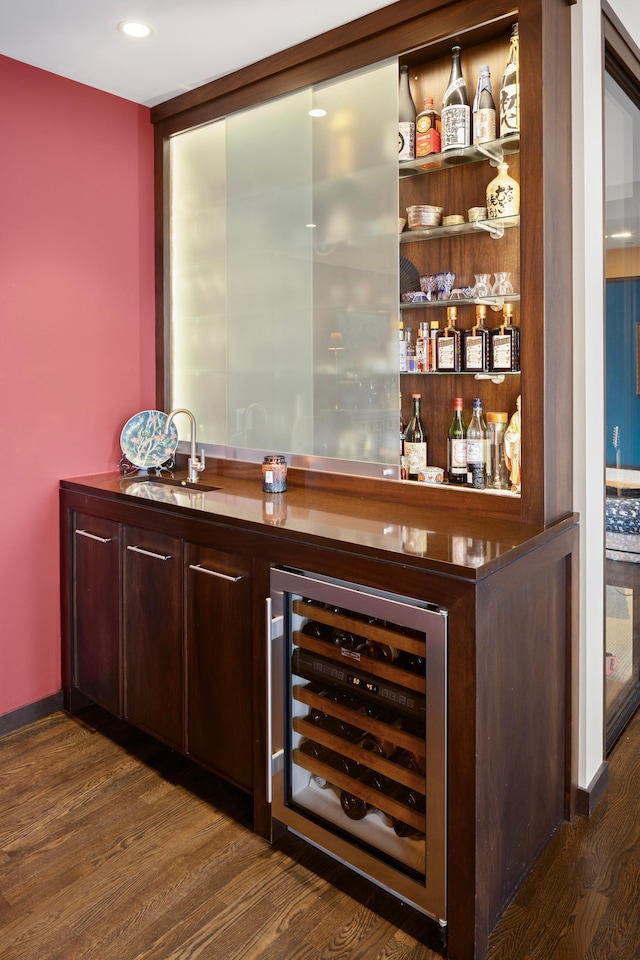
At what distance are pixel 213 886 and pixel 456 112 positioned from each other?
2.35 meters

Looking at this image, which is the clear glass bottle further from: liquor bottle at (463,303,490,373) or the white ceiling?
the white ceiling

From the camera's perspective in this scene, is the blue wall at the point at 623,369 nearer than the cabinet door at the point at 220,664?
No

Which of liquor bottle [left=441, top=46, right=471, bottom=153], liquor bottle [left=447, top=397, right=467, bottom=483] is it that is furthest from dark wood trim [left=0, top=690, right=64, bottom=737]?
liquor bottle [left=441, top=46, right=471, bottom=153]

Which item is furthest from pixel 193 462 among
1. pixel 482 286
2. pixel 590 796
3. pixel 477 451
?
pixel 590 796

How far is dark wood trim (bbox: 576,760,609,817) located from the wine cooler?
0.65 meters

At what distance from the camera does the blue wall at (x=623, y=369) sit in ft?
7.62

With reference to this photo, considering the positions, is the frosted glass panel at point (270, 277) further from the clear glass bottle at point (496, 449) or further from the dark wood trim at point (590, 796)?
the dark wood trim at point (590, 796)

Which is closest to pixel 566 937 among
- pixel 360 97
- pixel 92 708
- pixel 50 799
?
pixel 50 799

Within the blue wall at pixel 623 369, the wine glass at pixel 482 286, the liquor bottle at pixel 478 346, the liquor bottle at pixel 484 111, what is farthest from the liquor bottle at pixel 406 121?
the blue wall at pixel 623 369

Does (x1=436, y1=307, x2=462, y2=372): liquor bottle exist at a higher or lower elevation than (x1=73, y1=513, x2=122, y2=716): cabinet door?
higher

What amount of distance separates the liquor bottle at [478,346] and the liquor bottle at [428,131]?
1.76 ft

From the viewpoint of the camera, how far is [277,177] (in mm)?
2592

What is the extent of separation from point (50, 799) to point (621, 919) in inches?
67.3

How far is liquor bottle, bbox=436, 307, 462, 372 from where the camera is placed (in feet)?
7.25
